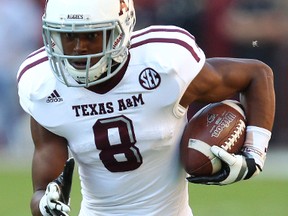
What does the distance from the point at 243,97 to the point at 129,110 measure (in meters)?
0.53

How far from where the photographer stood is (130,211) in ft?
13.1

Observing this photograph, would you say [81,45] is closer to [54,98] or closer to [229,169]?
[54,98]

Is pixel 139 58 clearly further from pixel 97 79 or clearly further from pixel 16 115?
pixel 16 115

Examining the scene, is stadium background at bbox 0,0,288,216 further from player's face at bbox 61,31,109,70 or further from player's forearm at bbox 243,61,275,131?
player's face at bbox 61,31,109,70

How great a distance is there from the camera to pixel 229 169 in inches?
152

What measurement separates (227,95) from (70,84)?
647 mm

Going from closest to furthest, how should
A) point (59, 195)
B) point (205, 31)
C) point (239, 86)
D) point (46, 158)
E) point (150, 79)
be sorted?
point (59, 195), point (150, 79), point (46, 158), point (239, 86), point (205, 31)

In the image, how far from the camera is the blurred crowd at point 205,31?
8781 mm

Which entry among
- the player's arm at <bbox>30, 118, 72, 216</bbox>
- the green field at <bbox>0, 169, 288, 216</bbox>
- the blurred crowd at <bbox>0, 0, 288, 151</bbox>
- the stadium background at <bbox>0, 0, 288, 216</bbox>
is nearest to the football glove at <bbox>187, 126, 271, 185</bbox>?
the player's arm at <bbox>30, 118, 72, 216</bbox>

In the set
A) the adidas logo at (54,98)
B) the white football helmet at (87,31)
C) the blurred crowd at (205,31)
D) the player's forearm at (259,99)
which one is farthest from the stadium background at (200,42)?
the white football helmet at (87,31)

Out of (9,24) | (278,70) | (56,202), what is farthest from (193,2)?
(56,202)

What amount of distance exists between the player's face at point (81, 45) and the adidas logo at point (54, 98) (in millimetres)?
178

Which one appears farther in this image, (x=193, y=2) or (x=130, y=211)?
(x=193, y=2)

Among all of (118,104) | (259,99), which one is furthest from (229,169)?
(118,104)
